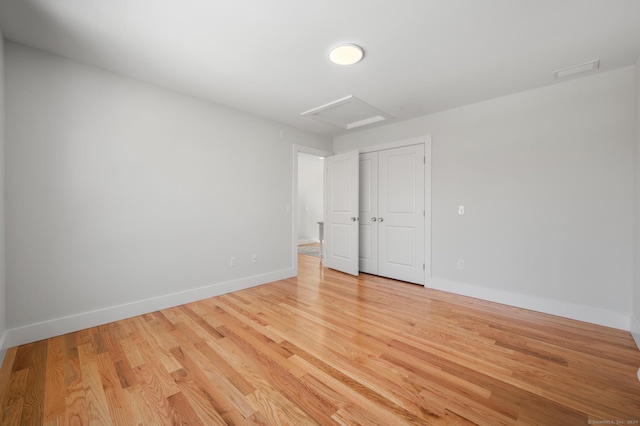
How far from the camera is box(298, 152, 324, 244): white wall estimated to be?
828 cm

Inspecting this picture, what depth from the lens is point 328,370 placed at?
1834 mm

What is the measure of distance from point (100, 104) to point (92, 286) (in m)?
1.75

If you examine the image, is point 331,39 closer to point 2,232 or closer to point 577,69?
point 577,69

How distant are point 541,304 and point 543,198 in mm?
1165

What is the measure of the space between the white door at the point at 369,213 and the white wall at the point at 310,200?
12.4ft

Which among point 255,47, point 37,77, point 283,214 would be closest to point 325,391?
point 255,47

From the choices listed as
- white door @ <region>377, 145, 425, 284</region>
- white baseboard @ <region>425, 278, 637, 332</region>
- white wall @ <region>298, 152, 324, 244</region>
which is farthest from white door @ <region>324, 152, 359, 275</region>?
white wall @ <region>298, 152, 324, 244</region>

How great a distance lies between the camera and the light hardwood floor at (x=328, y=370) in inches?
57.3

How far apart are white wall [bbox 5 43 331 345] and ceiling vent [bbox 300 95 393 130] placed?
98 cm

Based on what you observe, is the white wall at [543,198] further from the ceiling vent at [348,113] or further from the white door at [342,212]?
the white door at [342,212]

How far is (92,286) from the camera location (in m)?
2.51

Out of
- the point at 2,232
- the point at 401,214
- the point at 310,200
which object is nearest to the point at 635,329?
the point at 401,214

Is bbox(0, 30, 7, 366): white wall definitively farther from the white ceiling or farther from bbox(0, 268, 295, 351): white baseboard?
the white ceiling

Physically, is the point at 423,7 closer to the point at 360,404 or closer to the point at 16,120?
the point at 360,404
